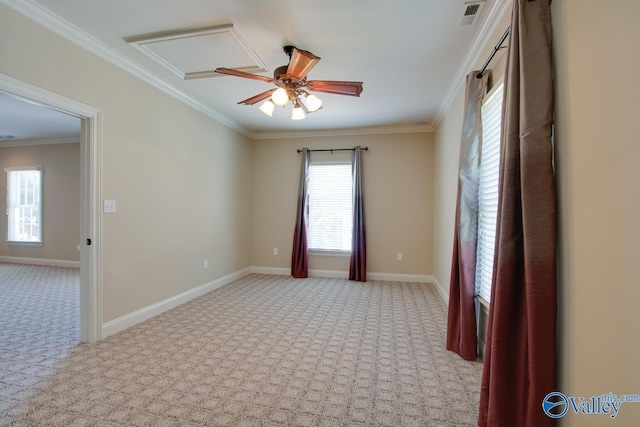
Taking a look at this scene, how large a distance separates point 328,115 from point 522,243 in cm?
356

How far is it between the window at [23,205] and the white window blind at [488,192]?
8.40 metres

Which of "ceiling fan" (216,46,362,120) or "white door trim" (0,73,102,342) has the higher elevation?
"ceiling fan" (216,46,362,120)

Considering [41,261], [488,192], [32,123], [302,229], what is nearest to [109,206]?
[302,229]

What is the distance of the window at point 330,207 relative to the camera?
5.32 metres

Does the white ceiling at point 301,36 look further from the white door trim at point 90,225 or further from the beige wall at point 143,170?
the white door trim at point 90,225

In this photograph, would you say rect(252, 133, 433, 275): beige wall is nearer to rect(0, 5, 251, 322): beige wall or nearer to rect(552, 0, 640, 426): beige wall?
rect(0, 5, 251, 322): beige wall

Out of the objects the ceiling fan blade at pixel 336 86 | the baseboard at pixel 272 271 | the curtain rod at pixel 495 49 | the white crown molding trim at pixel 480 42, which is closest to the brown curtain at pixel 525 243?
the curtain rod at pixel 495 49

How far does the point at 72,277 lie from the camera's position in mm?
5227

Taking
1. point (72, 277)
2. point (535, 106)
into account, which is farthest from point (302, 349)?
point (72, 277)

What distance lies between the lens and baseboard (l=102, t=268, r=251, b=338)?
2.78m

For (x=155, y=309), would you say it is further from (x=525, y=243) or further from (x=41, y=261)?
A: (x=41, y=261)

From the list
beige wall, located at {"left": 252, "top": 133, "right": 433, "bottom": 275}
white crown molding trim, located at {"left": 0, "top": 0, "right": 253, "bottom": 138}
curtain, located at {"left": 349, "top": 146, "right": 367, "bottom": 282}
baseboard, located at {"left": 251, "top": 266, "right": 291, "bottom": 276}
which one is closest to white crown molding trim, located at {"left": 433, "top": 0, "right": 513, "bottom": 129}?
beige wall, located at {"left": 252, "top": 133, "right": 433, "bottom": 275}

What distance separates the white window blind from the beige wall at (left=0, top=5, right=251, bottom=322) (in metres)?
3.35

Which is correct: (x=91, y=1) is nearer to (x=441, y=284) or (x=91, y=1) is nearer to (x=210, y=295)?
(x=210, y=295)
